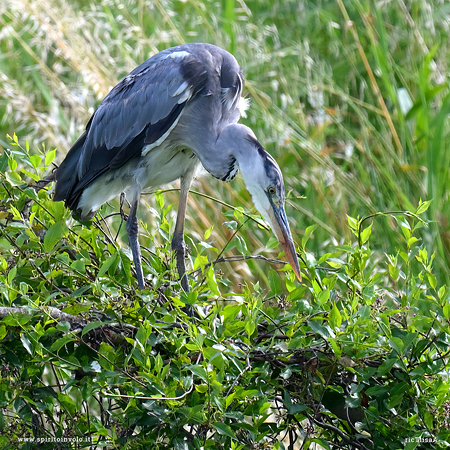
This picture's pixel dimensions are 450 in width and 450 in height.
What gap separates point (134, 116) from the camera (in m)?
2.56

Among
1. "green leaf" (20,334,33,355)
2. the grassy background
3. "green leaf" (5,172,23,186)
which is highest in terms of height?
"green leaf" (5,172,23,186)

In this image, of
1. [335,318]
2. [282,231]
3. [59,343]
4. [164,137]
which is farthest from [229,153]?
[59,343]

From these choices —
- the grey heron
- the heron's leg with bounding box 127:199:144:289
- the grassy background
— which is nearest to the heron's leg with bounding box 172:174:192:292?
the grey heron

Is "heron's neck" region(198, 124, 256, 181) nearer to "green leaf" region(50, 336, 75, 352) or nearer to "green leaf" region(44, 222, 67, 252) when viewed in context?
"green leaf" region(44, 222, 67, 252)

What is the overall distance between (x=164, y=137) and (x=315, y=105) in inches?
57.5

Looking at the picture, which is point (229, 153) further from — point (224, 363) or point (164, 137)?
point (224, 363)

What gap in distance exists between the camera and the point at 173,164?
2.71m

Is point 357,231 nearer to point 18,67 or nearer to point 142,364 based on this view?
point 142,364

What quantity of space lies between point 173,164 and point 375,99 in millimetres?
1618

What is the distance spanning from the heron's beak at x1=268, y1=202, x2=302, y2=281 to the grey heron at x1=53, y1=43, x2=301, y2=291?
0.09 m

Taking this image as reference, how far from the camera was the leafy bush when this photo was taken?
1.42 m

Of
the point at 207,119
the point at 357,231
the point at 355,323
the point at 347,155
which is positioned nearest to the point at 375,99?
the point at 347,155

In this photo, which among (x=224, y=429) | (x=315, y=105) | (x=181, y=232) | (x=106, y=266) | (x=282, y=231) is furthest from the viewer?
(x=315, y=105)

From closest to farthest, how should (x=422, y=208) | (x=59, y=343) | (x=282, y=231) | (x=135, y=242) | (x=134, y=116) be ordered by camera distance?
(x=59, y=343) < (x=422, y=208) < (x=282, y=231) < (x=135, y=242) < (x=134, y=116)
